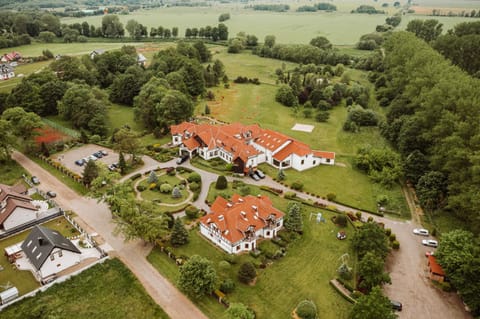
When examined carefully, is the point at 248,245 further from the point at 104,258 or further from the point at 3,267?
the point at 3,267

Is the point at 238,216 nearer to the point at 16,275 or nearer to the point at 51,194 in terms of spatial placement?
the point at 16,275

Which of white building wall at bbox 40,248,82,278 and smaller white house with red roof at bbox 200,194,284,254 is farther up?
smaller white house with red roof at bbox 200,194,284,254

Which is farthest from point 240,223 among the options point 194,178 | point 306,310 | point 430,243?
point 430,243

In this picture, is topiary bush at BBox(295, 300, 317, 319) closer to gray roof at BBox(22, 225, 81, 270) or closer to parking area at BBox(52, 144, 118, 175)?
gray roof at BBox(22, 225, 81, 270)

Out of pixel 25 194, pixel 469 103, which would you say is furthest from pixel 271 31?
pixel 25 194

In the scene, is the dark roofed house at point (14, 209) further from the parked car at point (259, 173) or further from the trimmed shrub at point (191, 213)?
the parked car at point (259, 173)

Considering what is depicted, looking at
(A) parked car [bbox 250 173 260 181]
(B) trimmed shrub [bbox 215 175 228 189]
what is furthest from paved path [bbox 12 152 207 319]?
(A) parked car [bbox 250 173 260 181]
